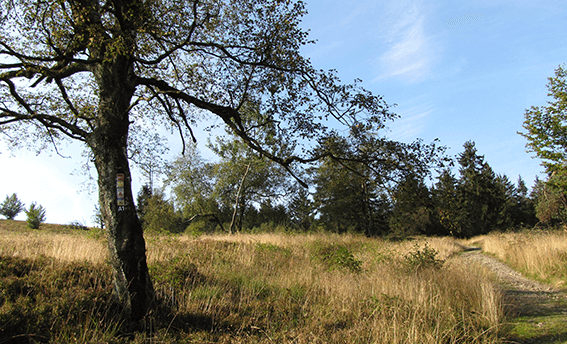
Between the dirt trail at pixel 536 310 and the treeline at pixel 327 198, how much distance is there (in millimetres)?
2035

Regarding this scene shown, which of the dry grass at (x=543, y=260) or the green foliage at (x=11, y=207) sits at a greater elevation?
the green foliage at (x=11, y=207)

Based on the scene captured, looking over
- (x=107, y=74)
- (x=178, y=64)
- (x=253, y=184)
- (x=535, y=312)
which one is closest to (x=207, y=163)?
(x=253, y=184)

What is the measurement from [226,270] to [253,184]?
81.0 ft

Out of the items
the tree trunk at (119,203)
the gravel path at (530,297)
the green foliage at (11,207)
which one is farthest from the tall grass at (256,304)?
the green foliage at (11,207)

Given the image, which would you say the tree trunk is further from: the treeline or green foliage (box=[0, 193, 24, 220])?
green foliage (box=[0, 193, 24, 220])

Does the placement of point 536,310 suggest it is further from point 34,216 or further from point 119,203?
point 34,216

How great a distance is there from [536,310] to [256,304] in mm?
5875

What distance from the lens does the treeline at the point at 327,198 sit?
6.79 metres

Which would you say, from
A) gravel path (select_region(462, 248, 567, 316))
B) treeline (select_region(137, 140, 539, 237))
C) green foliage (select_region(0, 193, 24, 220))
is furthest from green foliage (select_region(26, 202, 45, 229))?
gravel path (select_region(462, 248, 567, 316))

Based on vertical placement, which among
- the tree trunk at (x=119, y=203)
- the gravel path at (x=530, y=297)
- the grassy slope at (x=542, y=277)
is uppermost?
the tree trunk at (x=119, y=203)

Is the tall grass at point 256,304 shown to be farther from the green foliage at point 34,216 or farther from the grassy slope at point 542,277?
the green foliage at point 34,216

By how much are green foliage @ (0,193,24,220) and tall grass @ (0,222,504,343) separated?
157 feet

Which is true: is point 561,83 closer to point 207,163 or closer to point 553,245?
point 553,245

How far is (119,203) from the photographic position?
5.15 meters
